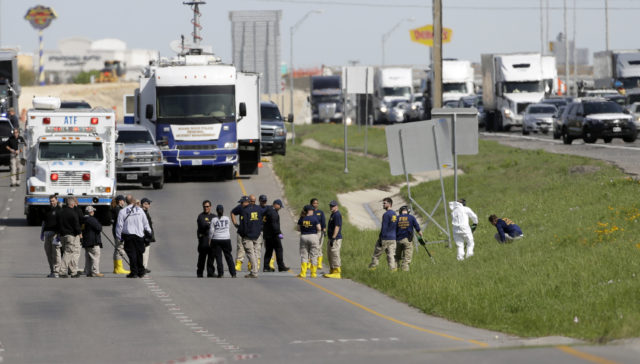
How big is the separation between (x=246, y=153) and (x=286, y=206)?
578 centimetres

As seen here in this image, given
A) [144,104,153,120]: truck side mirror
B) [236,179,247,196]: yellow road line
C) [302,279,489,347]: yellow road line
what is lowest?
[302,279,489,347]: yellow road line

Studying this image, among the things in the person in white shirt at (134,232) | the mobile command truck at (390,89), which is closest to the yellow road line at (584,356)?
the person in white shirt at (134,232)

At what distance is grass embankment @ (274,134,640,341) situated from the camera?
57.2 feet

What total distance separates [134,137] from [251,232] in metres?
15.8

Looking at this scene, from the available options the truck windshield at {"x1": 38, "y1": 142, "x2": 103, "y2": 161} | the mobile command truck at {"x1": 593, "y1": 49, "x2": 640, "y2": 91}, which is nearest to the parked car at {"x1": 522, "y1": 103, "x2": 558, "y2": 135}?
the mobile command truck at {"x1": 593, "y1": 49, "x2": 640, "y2": 91}

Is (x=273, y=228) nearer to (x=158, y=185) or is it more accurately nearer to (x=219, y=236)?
(x=219, y=236)

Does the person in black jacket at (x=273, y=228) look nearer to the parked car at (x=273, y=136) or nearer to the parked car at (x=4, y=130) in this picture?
the parked car at (x=4, y=130)

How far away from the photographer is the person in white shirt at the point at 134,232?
75.3 feet

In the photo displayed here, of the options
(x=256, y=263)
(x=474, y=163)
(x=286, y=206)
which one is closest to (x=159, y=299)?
(x=256, y=263)

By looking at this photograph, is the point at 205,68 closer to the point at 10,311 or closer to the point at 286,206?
the point at 286,206

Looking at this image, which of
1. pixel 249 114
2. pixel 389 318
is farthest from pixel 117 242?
pixel 249 114

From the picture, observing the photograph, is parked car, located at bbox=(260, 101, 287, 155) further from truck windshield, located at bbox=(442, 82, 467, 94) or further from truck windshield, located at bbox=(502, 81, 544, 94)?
truck windshield, located at bbox=(442, 82, 467, 94)

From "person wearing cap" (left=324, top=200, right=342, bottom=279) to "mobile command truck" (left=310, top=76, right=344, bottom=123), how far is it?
72.6 meters

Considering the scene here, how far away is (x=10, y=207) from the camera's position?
35875 mm
